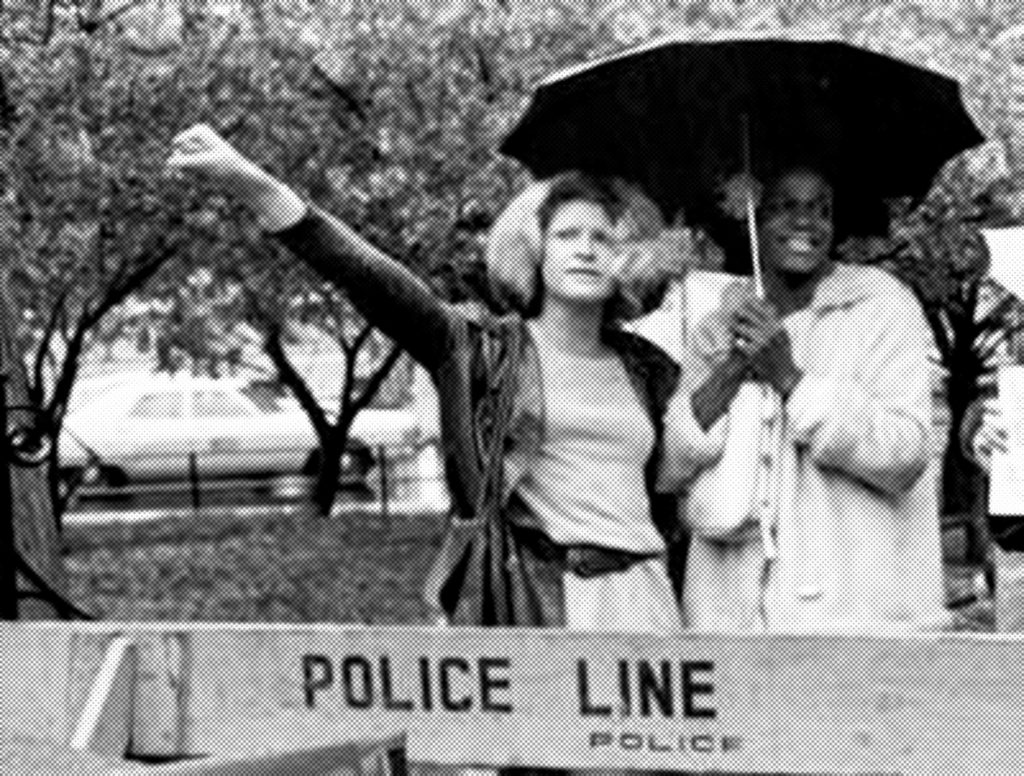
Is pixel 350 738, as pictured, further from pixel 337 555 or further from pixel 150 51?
pixel 337 555

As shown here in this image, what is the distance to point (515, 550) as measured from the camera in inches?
244

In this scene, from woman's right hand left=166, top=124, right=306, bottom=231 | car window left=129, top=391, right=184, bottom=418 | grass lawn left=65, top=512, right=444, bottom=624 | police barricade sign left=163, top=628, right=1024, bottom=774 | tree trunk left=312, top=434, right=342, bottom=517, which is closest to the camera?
police barricade sign left=163, top=628, right=1024, bottom=774

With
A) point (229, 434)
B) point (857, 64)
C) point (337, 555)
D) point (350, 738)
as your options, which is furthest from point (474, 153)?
point (229, 434)

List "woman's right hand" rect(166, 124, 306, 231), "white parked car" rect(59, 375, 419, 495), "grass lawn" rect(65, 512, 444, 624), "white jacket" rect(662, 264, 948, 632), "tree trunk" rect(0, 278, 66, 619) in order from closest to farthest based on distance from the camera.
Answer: "woman's right hand" rect(166, 124, 306, 231), "white jacket" rect(662, 264, 948, 632), "tree trunk" rect(0, 278, 66, 619), "grass lawn" rect(65, 512, 444, 624), "white parked car" rect(59, 375, 419, 495)

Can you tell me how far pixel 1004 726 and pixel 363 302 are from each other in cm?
159

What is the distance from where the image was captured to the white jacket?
607 cm

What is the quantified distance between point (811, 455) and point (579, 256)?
2.07ft

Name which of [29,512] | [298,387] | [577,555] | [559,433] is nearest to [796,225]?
[559,433]

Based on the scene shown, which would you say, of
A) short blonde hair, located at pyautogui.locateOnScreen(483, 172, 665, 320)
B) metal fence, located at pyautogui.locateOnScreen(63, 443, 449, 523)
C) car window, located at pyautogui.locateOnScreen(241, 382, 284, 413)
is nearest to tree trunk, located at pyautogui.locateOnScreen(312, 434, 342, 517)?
metal fence, located at pyautogui.locateOnScreen(63, 443, 449, 523)

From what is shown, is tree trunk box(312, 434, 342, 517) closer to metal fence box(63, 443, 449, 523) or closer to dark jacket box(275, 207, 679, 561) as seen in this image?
metal fence box(63, 443, 449, 523)

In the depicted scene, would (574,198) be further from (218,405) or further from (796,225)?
(218,405)

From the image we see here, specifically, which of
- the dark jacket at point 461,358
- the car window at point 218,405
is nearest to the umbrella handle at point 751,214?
the dark jacket at point 461,358

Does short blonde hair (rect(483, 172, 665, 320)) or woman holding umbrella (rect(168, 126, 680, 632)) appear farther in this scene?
short blonde hair (rect(483, 172, 665, 320))

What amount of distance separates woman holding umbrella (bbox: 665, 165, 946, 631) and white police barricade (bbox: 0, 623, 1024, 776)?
2.28 feet
